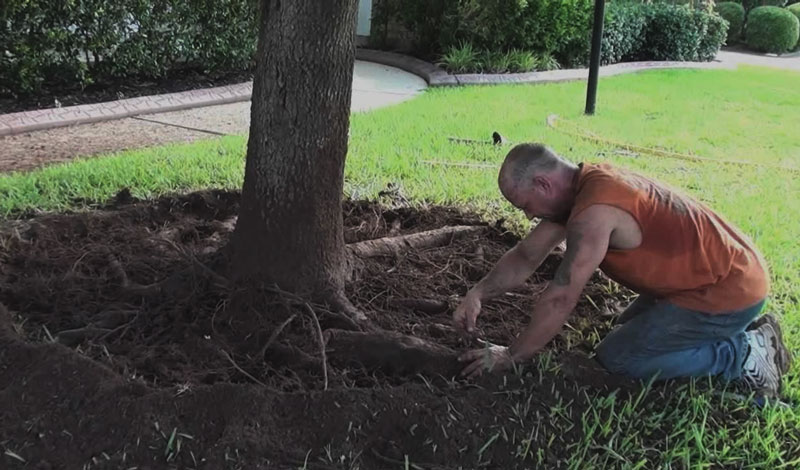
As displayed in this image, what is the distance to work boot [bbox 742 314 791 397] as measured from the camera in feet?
10.7

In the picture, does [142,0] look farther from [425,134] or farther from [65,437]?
[65,437]

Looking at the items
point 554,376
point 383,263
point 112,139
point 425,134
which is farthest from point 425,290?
point 112,139

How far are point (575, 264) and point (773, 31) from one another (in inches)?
945

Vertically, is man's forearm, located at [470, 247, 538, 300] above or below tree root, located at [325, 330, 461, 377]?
above

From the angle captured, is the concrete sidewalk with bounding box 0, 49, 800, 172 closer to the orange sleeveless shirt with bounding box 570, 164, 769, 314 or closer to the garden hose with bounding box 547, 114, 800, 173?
the garden hose with bounding box 547, 114, 800, 173

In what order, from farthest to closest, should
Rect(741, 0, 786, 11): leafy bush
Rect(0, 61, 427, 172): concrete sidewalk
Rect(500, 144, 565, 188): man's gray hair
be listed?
Rect(741, 0, 786, 11): leafy bush
Rect(0, 61, 427, 172): concrete sidewalk
Rect(500, 144, 565, 188): man's gray hair

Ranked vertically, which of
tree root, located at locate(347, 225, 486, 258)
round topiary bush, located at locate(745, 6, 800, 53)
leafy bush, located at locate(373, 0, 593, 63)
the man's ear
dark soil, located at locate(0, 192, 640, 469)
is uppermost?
round topiary bush, located at locate(745, 6, 800, 53)

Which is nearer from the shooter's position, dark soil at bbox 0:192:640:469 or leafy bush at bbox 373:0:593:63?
dark soil at bbox 0:192:640:469

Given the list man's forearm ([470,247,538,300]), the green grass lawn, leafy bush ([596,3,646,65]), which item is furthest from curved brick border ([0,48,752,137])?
man's forearm ([470,247,538,300])

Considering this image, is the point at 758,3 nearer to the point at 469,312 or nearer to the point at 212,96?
the point at 212,96

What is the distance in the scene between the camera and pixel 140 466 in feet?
8.21

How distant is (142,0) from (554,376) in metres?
7.85

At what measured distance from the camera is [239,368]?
3.09m

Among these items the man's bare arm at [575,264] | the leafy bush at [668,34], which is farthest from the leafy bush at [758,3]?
the man's bare arm at [575,264]
